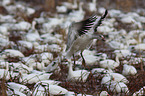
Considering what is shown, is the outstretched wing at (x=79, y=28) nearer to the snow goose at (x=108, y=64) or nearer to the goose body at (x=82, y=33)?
the goose body at (x=82, y=33)

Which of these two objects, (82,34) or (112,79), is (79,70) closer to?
(112,79)

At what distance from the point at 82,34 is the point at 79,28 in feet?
0.25

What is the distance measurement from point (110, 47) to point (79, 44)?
220 centimetres

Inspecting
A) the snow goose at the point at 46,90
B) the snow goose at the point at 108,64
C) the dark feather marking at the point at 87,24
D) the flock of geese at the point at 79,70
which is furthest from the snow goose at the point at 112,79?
the dark feather marking at the point at 87,24

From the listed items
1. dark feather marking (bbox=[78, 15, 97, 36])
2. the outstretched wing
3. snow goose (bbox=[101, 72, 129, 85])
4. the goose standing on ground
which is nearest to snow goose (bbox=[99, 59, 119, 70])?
snow goose (bbox=[101, 72, 129, 85])

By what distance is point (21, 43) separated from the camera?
15.9 feet

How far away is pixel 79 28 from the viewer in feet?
9.59

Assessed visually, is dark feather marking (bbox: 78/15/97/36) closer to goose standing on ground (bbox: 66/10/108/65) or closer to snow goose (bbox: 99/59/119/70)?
goose standing on ground (bbox: 66/10/108/65)

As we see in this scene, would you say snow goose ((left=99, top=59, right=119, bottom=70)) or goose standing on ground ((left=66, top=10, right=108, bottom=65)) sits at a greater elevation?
goose standing on ground ((left=66, top=10, right=108, bottom=65))

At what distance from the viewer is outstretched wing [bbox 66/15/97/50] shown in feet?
9.06

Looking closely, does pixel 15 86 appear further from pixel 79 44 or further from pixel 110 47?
pixel 110 47

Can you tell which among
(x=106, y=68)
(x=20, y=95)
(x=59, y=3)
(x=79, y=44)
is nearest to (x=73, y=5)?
(x=59, y=3)

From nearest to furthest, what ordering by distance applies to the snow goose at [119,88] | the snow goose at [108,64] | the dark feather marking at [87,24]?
the dark feather marking at [87,24], the snow goose at [119,88], the snow goose at [108,64]

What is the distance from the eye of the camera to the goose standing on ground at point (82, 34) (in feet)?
9.16
